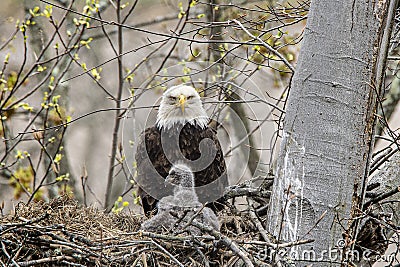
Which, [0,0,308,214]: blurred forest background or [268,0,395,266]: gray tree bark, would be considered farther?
[0,0,308,214]: blurred forest background

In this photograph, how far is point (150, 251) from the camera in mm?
4039

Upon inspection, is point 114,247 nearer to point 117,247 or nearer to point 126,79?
point 117,247

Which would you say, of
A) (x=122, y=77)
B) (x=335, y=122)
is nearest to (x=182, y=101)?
(x=122, y=77)

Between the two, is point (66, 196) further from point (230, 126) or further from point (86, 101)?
point (86, 101)

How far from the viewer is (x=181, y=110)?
6168mm

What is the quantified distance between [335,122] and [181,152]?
2.35m

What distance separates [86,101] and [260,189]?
9.87 metres

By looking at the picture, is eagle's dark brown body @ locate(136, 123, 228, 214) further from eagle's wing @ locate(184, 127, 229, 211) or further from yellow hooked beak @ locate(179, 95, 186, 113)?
yellow hooked beak @ locate(179, 95, 186, 113)

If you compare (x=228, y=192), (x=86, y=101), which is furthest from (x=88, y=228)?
(x=86, y=101)

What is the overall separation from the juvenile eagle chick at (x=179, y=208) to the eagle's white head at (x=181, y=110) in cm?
91

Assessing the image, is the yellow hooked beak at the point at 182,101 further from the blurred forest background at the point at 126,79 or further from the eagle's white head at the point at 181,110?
the blurred forest background at the point at 126,79

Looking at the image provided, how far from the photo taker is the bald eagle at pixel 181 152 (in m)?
5.86

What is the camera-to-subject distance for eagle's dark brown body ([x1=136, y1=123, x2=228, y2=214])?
586cm

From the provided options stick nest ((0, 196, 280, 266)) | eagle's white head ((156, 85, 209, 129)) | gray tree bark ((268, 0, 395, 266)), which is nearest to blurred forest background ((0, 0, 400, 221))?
eagle's white head ((156, 85, 209, 129))
